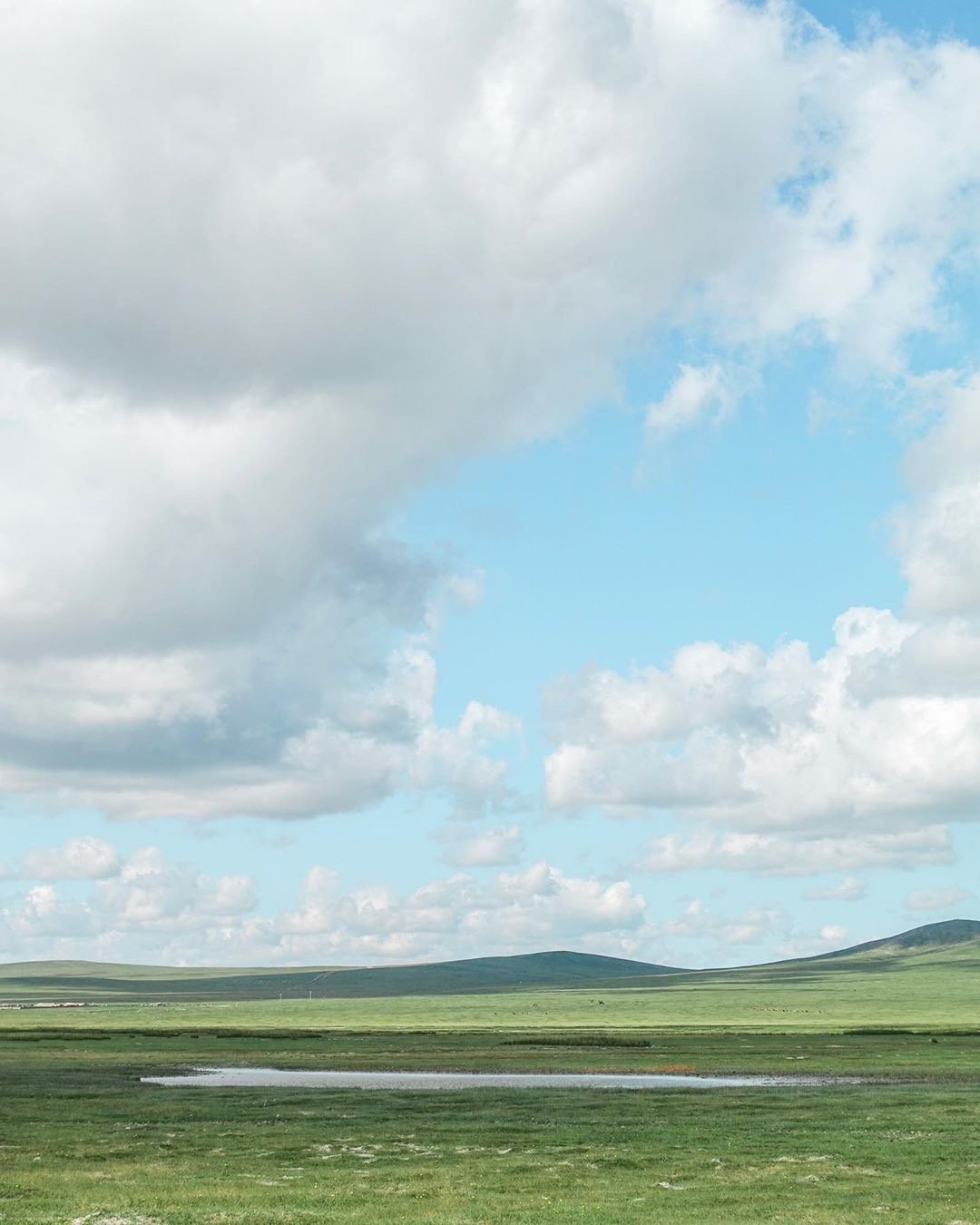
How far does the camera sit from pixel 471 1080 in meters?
81.6

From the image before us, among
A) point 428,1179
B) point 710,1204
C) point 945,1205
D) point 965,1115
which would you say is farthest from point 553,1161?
point 965,1115

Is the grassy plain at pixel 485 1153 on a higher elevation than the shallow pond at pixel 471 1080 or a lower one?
higher

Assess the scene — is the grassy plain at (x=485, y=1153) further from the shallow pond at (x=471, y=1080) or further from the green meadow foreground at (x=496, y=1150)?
the shallow pond at (x=471, y=1080)

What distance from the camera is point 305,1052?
113m

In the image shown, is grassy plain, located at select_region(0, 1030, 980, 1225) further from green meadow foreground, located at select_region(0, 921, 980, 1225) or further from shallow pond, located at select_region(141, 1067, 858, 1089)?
shallow pond, located at select_region(141, 1067, 858, 1089)

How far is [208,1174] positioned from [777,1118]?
27.1m

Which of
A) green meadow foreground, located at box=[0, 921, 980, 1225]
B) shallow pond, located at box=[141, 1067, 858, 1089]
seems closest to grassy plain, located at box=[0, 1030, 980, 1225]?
green meadow foreground, located at box=[0, 921, 980, 1225]

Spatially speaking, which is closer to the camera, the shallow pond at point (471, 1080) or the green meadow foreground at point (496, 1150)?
the green meadow foreground at point (496, 1150)

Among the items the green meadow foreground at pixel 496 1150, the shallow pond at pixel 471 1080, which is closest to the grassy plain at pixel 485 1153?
the green meadow foreground at pixel 496 1150

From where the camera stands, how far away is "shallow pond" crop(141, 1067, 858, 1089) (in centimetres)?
7568

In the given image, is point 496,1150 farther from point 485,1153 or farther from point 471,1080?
point 471,1080

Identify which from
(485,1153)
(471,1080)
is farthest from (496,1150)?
(471,1080)

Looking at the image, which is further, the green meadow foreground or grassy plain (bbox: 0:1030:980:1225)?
the green meadow foreground

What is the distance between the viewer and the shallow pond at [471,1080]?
75675 millimetres
